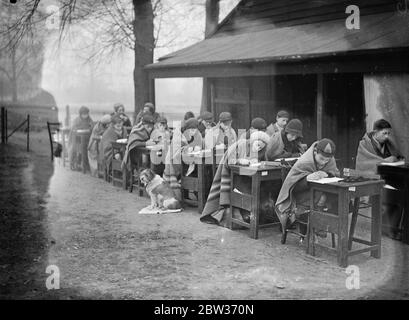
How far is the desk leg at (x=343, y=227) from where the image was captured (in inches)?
226

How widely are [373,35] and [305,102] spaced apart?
2833 millimetres

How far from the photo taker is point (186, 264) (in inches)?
236

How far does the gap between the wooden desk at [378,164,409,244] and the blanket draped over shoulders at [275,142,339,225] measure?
0.85 m

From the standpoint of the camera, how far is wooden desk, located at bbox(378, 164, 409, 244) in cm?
661

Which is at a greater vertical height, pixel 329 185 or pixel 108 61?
pixel 108 61

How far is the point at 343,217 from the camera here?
578cm

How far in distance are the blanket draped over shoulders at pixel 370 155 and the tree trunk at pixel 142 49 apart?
8646 millimetres

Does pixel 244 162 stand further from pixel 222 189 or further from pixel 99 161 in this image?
pixel 99 161

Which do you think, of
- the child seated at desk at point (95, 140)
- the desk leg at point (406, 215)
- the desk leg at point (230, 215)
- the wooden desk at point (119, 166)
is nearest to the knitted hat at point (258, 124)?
the desk leg at point (230, 215)

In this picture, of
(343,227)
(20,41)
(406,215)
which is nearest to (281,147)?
(406,215)

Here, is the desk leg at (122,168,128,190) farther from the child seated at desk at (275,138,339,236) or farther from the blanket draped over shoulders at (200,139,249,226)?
the child seated at desk at (275,138,339,236)

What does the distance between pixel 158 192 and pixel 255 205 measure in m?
2.29

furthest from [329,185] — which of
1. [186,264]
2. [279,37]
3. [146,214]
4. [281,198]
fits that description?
[279,37]

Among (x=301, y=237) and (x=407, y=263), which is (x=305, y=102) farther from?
(x=407, y=263)
